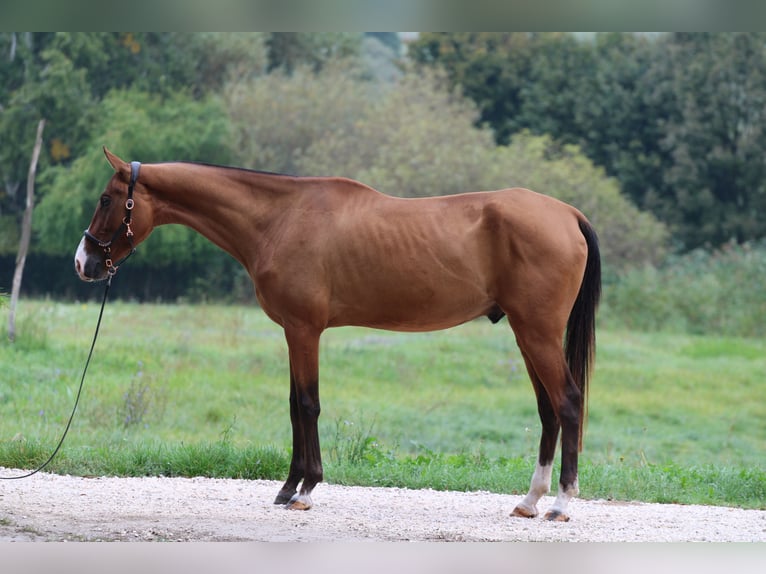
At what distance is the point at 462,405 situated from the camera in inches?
450

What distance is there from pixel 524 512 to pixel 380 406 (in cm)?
599

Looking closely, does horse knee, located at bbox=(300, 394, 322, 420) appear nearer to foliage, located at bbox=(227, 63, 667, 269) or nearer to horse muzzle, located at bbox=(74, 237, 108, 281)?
horse muzzle, located at bbox=(74, 237, 108, 281)

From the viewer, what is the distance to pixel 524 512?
5.21m

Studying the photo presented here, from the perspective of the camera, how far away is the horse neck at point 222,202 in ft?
17.5

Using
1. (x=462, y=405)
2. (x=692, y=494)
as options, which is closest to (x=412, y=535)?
(x=692, y=494)

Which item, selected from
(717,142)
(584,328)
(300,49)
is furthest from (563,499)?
(300,49)

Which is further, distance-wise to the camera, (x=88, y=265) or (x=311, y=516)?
(x=88, y=265)

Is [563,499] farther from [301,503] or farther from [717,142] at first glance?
[717,142]

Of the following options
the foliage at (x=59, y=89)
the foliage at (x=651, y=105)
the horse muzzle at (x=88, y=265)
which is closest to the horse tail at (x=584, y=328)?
the horse muzzle at (x=88, y=265)

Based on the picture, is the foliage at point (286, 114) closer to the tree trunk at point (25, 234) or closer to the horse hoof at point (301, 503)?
the tree trunk at point (25, 234)

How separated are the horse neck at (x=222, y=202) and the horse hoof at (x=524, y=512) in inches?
77.9

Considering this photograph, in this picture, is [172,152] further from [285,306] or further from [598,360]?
[285,306]

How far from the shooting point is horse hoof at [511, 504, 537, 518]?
5207 mm

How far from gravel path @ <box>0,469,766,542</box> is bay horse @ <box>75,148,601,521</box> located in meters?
0.27
